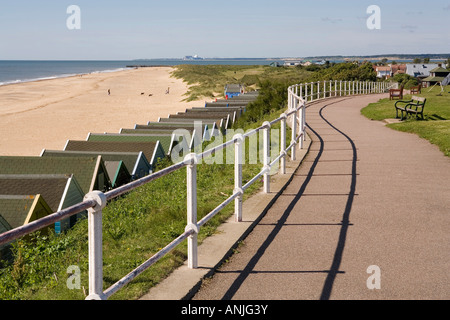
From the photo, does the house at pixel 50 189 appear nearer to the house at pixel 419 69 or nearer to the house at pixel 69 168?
the house at pixel 69 168

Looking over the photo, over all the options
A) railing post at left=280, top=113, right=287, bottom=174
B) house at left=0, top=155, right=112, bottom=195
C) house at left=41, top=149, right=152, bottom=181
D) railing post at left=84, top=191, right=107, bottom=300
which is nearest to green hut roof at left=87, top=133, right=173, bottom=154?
house at left=41, top=149, right=152, bottom=181

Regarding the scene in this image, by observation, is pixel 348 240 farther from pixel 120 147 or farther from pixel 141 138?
pixel 141 138

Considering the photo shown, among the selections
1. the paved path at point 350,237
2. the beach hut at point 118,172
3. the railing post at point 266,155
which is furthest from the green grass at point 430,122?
the beach hut at point 118,172

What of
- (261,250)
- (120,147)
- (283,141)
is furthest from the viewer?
(120,147)

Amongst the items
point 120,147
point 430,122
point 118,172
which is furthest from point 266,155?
point 430,122

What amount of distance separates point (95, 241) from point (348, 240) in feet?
12.0

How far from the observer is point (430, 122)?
17.7 metres

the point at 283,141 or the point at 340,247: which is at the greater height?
the point at 283,141

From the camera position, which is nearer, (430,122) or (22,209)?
(22,209)

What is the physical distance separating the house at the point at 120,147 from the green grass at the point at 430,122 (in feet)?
24.1

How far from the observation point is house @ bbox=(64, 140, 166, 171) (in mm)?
15048

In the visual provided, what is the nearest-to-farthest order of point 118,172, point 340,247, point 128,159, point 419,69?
point 340,247 < point 118,172 < point 128,159 < point 419,69

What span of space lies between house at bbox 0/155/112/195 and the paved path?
4191 millimetres

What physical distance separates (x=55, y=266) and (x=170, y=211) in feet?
6.14
